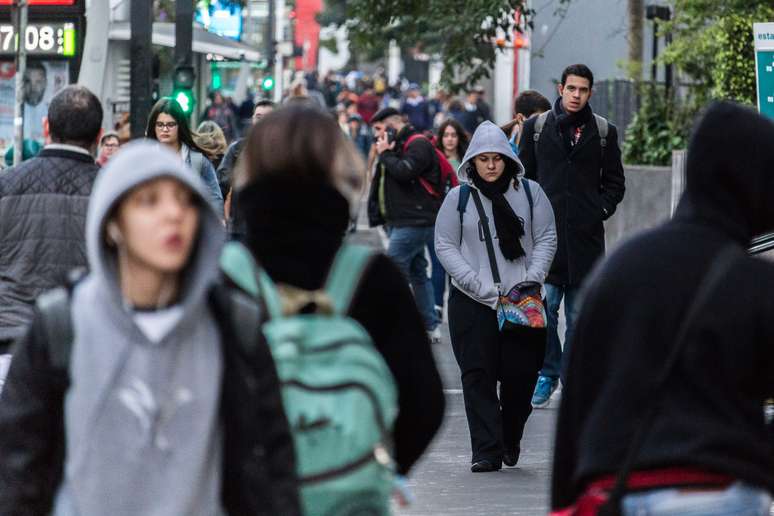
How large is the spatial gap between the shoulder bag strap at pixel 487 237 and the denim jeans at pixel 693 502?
5324mm

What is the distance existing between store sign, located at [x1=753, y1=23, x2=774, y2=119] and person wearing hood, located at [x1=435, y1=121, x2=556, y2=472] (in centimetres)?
305

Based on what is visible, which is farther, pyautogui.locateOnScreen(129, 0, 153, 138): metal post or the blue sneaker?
pyautogui.locateOnScreen(129, 0, 153, 138): metal post

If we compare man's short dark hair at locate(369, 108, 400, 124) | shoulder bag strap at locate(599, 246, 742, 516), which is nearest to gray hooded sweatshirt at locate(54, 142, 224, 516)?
shoulder bag strap at locate(599, 246, 742, 516)

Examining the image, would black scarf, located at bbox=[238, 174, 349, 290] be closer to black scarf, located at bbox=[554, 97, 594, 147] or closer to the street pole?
black scarf, located at bbox=[554, 97, 594, 147]

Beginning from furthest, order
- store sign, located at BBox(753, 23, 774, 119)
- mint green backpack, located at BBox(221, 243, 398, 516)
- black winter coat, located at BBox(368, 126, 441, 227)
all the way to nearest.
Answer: black winter coat, located at BBox(368, 126, 441, 227), store sign, located at BBox(753, 23, 774, 119), mint green backpack, located at BBox(221, 243, 398, 516)

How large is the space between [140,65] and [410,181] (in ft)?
8.30

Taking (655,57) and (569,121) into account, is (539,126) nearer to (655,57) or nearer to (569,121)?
(569,121)

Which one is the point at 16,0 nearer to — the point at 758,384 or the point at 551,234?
the point at 551,234

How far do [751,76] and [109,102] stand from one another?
9876mm

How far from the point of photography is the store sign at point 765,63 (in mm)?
11938

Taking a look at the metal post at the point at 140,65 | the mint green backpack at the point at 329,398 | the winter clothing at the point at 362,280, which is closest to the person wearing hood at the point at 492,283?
the winter clothing at the point at 362,280

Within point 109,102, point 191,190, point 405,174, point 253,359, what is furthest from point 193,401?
point 109,102

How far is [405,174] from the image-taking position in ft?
49.6

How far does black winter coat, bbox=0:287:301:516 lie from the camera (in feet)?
11.6
